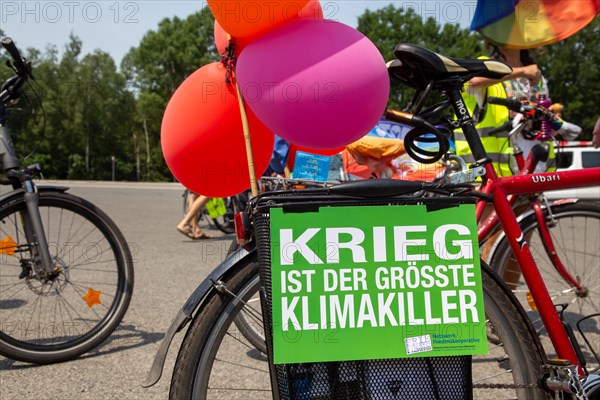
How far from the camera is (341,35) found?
5.43 ft

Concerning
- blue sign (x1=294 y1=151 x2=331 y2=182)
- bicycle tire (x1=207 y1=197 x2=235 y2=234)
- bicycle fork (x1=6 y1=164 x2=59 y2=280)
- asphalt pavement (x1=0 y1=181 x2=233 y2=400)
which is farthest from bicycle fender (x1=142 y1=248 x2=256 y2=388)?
bicycle tire (x1=207 y1=197 x2=235 y2=234)

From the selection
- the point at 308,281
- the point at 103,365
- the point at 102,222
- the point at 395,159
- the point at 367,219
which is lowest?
the point at 103,365

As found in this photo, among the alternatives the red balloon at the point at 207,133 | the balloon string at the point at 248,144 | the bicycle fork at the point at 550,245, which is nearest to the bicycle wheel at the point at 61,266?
the red balloon at the point at 207,133

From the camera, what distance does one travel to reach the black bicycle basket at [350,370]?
1.48 m

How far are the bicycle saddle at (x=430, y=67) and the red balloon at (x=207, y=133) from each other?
53cm

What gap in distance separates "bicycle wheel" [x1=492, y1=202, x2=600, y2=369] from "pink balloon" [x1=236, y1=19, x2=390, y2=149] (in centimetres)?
156

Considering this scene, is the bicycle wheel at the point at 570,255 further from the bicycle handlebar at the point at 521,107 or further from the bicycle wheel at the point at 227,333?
the bicycle wheel at the point at 227,333

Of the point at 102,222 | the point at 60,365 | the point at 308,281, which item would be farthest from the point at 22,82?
the point at 308,281

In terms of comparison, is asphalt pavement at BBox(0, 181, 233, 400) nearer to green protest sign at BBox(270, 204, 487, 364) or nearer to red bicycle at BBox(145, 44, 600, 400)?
red bicycle at BBox(145, 44, 600, 400)

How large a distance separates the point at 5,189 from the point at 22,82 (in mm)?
595

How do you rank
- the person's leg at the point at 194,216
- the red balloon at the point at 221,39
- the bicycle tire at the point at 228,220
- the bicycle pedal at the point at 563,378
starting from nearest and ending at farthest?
1. the bicycle pedal at the point at 563,378
2. the red balloon at the point at 221,39
3. the person's leg at the point at 194,216
4. the bicycle tire at the point at 228,220

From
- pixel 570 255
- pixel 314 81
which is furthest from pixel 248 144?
pixel 570 255

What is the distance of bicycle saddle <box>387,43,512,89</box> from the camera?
1.86 meters

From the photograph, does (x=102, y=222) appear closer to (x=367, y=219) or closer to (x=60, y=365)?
(x=60, y=365)
